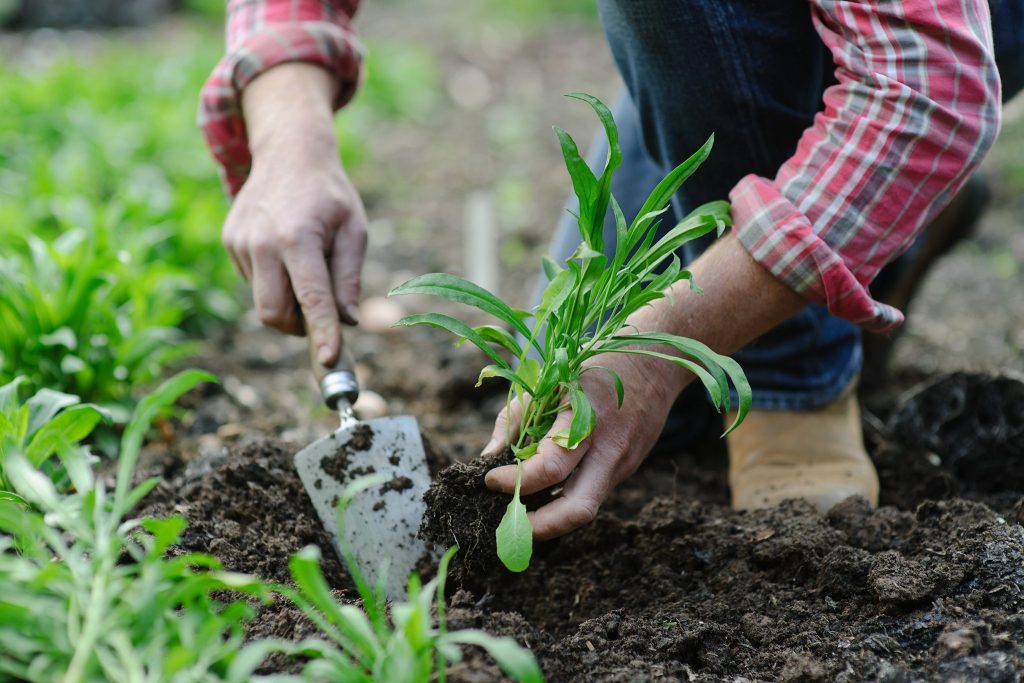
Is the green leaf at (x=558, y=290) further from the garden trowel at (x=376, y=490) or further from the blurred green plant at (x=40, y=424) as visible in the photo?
the blurred green plant at (x=40, y=424)

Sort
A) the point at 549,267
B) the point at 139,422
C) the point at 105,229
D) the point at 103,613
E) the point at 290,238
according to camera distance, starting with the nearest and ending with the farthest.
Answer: the point at 103,613 → the point at 139,422 → the point at 549,267 → the point at 290,238 → the point at 105,229

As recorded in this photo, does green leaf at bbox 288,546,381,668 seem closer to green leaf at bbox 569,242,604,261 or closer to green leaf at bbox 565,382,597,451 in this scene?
green leaf at bbox 565,382,597,451

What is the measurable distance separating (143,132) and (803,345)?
3048 millimetres

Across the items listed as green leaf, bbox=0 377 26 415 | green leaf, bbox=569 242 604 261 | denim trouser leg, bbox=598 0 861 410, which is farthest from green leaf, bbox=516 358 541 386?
green leaf, bbox=0 377 26 415

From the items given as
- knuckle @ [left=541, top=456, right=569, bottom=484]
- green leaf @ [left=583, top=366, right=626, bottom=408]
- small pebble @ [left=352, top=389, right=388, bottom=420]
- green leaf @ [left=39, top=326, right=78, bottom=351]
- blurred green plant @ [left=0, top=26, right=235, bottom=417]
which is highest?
green leaf @ [left=583, top=366, right=626, bottom=408]

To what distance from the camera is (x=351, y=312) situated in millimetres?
1829

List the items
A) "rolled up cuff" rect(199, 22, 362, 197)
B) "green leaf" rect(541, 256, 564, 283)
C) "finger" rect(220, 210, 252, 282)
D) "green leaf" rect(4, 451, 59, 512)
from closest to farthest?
"green leaf" rect(4, 451, 59, 512), "green leaf" rect(541, 256, 564, 283), "finger" rect(220, 210, 252, 282), "rolled up cuff" rect(199, 22, 362, 197)

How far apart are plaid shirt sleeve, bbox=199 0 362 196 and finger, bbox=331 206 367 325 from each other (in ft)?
1.30

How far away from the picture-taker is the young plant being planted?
1.29 metres

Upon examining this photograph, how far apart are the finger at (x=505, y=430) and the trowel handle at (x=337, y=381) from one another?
38 cm

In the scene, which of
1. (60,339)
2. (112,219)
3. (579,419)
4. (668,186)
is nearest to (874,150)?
(668,186)

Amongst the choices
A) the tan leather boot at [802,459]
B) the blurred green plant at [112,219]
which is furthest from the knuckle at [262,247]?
the tan leather boot at [802,459]

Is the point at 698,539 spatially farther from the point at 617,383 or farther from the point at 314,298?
the point at 314,298

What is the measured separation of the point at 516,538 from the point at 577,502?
0.39 ft
